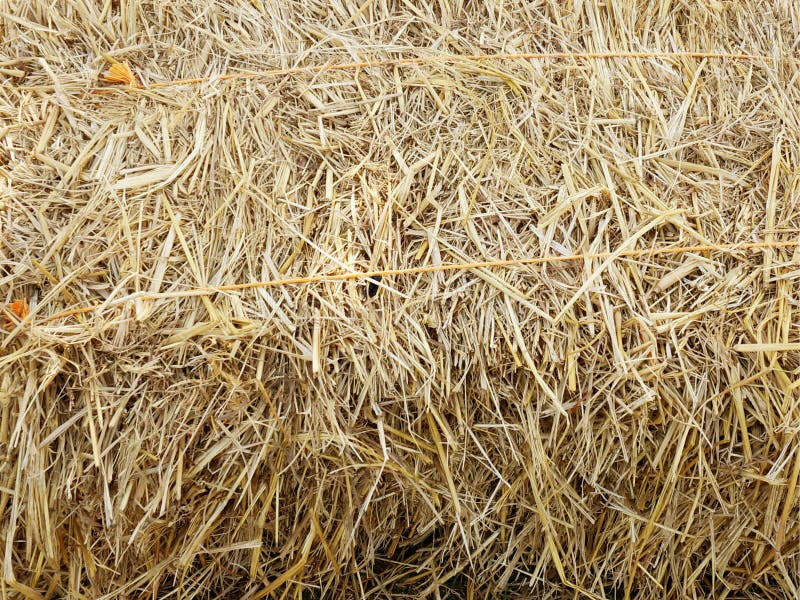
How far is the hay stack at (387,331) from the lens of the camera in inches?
46.5

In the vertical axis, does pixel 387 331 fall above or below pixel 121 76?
below

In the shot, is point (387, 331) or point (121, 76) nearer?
point (387, 331)

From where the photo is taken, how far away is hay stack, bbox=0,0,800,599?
1182 mm

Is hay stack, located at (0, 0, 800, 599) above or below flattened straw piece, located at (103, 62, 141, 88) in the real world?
below

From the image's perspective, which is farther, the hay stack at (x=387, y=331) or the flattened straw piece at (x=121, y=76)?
the flattened straw piece at (x=121, y=76)

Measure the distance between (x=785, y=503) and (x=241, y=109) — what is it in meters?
1.32

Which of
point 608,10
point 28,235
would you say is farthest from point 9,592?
point 608,10

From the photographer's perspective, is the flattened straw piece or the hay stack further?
the flattened straw piece

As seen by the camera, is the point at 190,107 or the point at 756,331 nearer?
the point at 756,331

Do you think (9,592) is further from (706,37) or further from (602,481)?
(706,37)

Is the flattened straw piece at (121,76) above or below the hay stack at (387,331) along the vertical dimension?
above

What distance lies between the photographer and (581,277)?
1246mm

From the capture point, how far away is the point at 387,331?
1.19 meters

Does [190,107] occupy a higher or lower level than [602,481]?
higher
